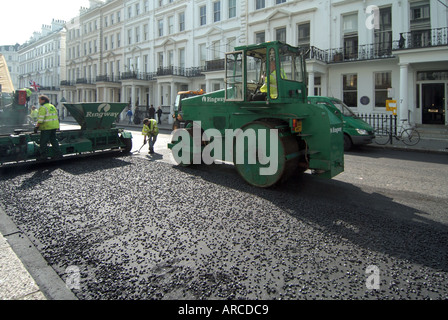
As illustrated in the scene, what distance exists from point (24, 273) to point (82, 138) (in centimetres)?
776

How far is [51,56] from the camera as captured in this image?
62.7 metres

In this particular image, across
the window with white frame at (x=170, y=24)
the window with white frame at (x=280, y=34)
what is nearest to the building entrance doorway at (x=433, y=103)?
the window with white frame at (x=280, y=34)

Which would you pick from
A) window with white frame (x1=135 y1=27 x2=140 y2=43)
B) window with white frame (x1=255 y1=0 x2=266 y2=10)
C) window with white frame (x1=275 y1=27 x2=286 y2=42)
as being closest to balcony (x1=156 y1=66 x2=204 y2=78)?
window with white frame (x1=255 y1=0 x2=266 y2=10)

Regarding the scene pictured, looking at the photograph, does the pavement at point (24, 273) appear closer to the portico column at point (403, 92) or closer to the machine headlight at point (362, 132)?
the machine headlight at point (362, 132)

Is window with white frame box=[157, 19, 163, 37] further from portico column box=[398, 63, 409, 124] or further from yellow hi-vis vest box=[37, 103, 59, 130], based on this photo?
yellow hi-vis vest box=[37, 103, 59, 130]

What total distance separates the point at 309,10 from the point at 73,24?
44.9 m

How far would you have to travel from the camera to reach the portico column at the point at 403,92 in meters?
16.3

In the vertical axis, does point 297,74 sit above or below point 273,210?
above

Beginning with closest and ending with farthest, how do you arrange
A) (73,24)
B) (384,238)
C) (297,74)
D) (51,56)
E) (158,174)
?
(384,238) → (297,74) → (158,174) → (73,24) → (51,56)

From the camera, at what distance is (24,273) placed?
122 inches

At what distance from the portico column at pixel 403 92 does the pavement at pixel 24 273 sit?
18.0 meters

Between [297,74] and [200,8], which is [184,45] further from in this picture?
[297,74]
